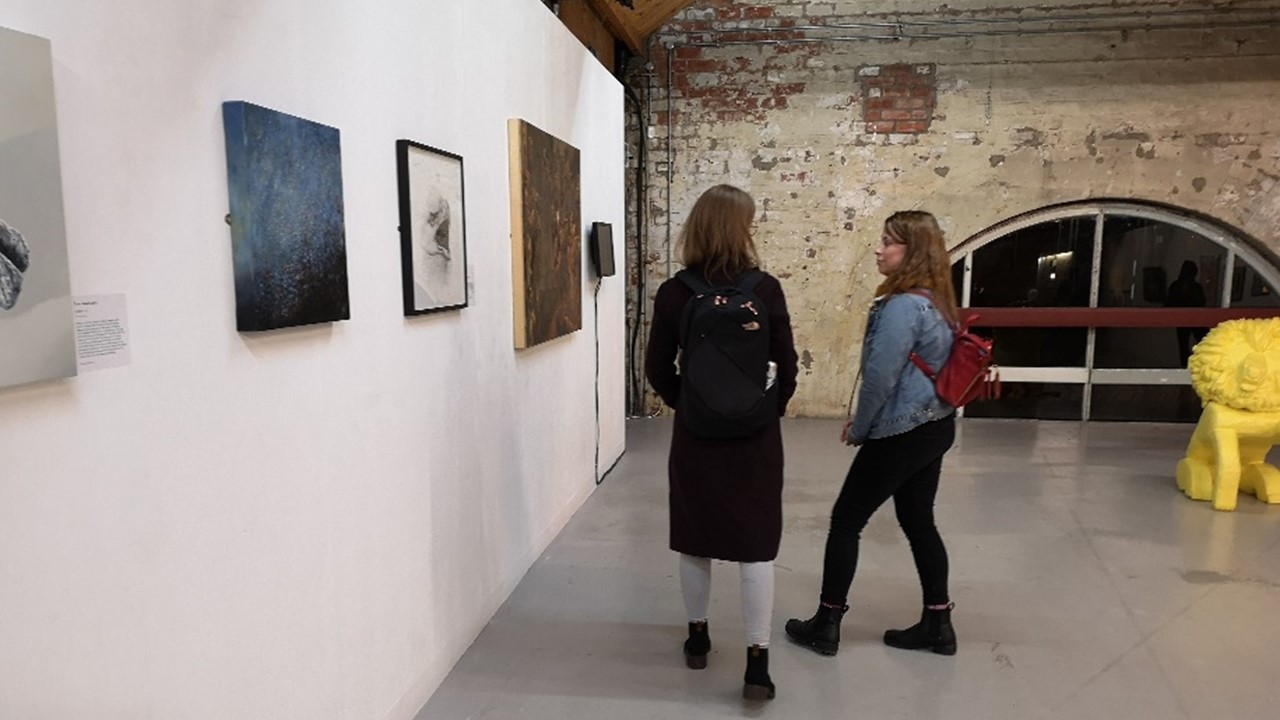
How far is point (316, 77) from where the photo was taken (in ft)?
5.91

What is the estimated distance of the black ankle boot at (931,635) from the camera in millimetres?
2750

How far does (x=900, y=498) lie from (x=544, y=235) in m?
1.84

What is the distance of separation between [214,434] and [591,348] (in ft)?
10.4

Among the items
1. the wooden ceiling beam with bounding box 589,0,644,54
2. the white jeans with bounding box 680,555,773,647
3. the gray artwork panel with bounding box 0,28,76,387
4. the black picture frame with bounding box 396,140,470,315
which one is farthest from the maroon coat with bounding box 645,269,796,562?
the wooden ceiling beam with bounding box 589,0,644,54

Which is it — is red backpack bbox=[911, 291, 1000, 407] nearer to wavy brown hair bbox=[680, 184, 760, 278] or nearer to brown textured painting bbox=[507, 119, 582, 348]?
wavy brown hair bbox=[680, 184, 760, 278]

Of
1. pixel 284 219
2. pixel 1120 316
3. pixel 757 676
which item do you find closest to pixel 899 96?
pixel 1120 316

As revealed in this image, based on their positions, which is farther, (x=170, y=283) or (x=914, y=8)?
(x=914, y=8)

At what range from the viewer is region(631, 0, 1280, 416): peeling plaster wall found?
6.23 metres

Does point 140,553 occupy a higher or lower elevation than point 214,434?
lower

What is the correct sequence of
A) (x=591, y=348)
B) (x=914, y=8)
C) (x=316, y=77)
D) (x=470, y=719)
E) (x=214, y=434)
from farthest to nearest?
(x=914, y=8) < (x=591, y=348) < (x=470, y=719) < (x=316, y=77) < (x=214, y=434)

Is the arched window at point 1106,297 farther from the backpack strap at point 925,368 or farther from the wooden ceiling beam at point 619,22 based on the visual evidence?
the backpack strap at point 925,368

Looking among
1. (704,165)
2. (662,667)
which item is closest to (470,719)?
(662,667)

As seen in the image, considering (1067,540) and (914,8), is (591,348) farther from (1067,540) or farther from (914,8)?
(914,8)

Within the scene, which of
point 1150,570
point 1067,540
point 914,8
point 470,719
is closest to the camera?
point 470,719
